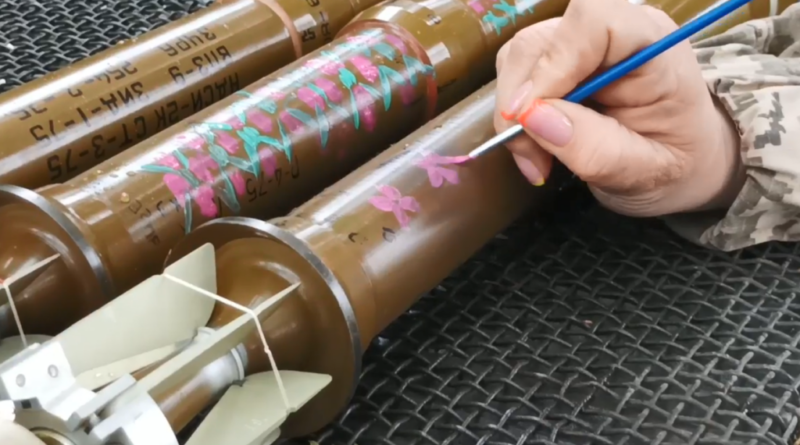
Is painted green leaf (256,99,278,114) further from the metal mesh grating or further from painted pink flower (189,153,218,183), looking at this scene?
the metal mesh grating

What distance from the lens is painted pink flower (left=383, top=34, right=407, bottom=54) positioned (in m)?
0.59

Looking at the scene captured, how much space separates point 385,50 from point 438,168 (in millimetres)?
135

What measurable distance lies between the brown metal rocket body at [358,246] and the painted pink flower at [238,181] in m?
0.05

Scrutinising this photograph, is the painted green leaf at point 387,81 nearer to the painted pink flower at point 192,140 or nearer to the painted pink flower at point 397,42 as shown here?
the painted pink flower at point 397,42

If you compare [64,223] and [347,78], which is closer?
[64,223]

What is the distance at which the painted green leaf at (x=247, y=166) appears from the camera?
49 centimetres

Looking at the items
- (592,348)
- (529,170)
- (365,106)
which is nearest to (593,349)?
(592,348)

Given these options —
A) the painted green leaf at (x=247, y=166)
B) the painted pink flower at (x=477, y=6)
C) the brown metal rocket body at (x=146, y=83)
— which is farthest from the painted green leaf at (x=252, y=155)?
the painted pink flower at (x=477, y=6)

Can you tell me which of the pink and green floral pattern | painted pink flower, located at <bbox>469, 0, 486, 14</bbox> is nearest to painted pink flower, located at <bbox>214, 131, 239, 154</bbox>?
the pink and green floral pattern

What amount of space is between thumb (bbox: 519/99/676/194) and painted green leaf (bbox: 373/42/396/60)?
15 cm

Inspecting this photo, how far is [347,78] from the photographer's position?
55cm

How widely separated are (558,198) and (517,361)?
0.16 m

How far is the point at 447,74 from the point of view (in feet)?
1.99

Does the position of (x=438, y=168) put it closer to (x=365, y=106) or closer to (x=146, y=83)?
(x=365, y=106)
